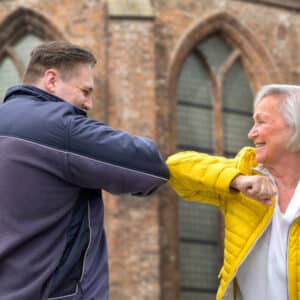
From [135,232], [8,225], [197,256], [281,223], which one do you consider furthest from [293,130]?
[197,256]

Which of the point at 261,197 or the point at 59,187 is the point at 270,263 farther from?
the point at 59,187

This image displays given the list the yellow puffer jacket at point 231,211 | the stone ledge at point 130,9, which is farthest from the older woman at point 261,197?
the stone ledge at point 130,9

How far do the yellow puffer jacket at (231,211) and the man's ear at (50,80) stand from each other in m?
0.57

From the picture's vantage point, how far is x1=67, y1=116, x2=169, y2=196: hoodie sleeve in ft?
9.69

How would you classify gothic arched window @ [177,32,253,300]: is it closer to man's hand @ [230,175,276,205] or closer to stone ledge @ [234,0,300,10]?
stone ledge @ [234,0,300,10]

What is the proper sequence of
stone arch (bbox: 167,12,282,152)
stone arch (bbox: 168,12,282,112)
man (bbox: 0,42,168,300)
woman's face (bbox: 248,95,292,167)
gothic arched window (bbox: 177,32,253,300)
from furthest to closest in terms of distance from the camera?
stone arch (bbox: 168,12,282,112)
stone arch (bbox: 167,12,282,152)
gothic arched window (bbox: 177,32,253,300)
woman's face (bbox: 248,95,292,167)
man (bbox: 0,42,168,300)

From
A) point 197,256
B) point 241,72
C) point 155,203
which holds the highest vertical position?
point 241,72

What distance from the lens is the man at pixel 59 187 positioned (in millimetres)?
2902

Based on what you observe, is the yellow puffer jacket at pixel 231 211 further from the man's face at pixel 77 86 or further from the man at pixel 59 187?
the man's face at pixel 77 86

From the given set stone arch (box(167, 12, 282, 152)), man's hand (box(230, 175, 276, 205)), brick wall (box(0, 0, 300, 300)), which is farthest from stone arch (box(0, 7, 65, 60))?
man's hand (box(230, 175, 276, 205))

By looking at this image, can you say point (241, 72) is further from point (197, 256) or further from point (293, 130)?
point (293, 130)

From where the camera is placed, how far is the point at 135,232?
1290 centimetres

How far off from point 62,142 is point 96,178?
0.59ft

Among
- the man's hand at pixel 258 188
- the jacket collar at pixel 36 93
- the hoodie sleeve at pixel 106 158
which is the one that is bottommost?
the man's hand at pixel 258 188
